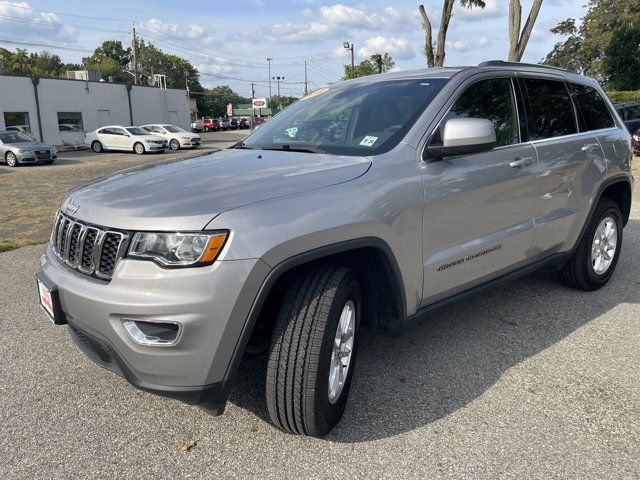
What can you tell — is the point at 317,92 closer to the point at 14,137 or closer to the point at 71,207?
the point at 71,207

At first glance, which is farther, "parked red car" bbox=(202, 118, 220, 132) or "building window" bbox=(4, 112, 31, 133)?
"parked red car" bbox=(202, 118, 220, 132)

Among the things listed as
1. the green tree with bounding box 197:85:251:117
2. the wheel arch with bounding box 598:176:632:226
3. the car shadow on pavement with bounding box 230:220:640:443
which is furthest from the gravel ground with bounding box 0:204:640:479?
the green tree with bounding box 197:85:251:117

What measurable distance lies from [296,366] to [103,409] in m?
1.24

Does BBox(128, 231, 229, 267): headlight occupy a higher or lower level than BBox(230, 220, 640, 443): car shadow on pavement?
higher

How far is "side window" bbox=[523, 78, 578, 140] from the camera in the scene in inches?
153

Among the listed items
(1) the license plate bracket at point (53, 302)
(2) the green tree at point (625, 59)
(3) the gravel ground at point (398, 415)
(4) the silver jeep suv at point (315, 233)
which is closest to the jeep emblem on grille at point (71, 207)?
(4) the silver jeep suv at point (315, 233)

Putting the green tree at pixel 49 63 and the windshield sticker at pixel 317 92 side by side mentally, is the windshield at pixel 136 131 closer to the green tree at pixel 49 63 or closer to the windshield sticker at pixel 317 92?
the windshield sticker at pixel 317 92

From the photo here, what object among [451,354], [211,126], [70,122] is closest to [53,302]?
[451,354]

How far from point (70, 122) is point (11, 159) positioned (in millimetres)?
13054

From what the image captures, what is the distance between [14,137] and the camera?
874 inches

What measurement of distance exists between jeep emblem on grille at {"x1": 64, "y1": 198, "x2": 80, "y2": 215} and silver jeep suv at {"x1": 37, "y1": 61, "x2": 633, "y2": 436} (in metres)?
0.01

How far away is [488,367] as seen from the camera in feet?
11.0

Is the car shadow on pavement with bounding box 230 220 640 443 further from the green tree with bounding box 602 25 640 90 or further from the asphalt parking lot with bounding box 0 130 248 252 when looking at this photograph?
the green tree with bounding box 602 25 640 90

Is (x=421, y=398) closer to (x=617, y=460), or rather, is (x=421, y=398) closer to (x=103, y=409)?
(x=617, y=460)
